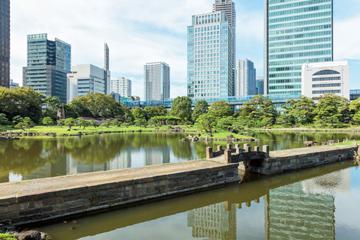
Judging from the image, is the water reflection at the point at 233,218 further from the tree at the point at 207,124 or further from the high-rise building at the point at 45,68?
the high-rise building at the point at 45,68

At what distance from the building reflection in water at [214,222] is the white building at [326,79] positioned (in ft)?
324

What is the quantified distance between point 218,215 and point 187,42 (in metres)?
145

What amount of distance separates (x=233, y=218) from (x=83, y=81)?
583 feet

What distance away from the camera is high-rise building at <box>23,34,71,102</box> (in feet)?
547

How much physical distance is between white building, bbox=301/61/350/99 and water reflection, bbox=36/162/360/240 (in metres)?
91.4

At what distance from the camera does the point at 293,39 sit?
121 meters

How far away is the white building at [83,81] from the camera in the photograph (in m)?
179

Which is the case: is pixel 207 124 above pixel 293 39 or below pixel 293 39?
below

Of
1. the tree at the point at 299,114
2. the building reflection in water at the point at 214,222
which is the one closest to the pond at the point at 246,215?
the building reflection in water at the point at 214,222

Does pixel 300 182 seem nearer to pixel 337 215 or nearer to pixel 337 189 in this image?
pixel 337 189

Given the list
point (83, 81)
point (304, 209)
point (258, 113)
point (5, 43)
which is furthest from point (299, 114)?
point (83, 81)

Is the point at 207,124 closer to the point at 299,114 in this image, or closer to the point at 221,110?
the point at 221,110

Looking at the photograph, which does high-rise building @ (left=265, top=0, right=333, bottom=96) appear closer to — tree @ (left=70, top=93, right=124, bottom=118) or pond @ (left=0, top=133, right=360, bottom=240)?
tree @ (left=70, top=93, right=124, bottom=118)

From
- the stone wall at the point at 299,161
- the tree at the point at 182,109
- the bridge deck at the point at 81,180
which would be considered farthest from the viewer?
the tree at the point at 182,109
